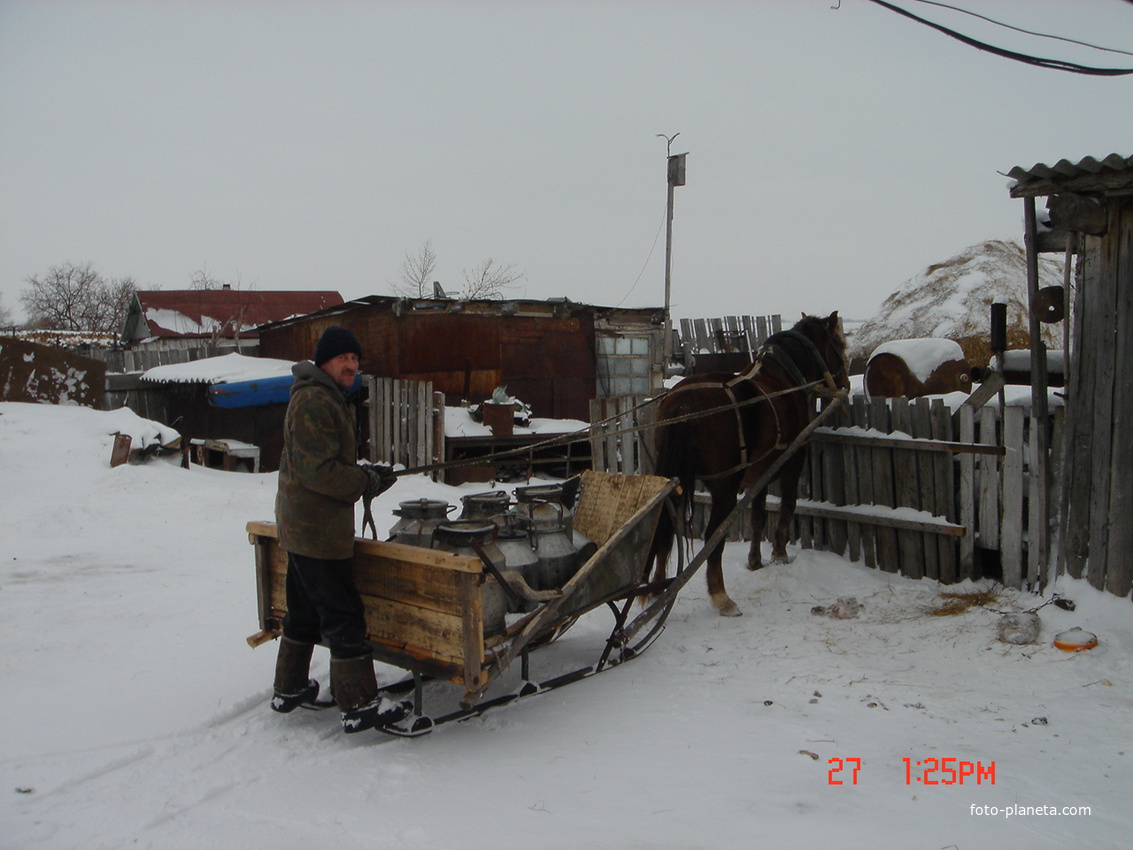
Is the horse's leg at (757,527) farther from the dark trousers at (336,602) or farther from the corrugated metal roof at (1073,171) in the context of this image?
the dark trousers at (336,602)

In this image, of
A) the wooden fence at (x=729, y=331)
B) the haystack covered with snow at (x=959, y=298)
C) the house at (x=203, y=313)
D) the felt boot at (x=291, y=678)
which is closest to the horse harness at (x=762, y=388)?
the felt boot at (x=291, y=678)

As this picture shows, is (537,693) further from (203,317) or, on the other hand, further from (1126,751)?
(203,317)

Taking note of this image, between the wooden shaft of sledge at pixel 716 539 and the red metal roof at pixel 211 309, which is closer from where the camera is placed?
the wooden shaft of sledge at pixel 716 539

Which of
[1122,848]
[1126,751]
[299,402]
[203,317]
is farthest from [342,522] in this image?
[203,317]

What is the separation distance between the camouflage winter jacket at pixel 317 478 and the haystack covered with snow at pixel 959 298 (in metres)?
16.0

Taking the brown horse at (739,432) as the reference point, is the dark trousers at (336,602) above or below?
below

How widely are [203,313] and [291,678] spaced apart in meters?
36.3

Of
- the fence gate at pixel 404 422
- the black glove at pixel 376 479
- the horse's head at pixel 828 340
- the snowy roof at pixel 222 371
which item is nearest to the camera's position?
the black glove at pixel 376 479

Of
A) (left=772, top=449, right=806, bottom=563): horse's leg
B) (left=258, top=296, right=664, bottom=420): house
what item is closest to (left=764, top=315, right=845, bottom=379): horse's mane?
(left=772, top=449, right=806, bottom=563): horse's leg

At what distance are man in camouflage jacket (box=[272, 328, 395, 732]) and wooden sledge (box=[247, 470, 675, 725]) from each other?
14cm

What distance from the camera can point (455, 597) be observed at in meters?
3.41

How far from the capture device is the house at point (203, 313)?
111ft

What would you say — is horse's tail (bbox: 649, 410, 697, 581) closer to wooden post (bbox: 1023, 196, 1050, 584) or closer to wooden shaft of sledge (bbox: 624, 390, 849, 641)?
wooden shaft of sledge (bbox: 624, 390, 849, 641)

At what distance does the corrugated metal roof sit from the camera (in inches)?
177
